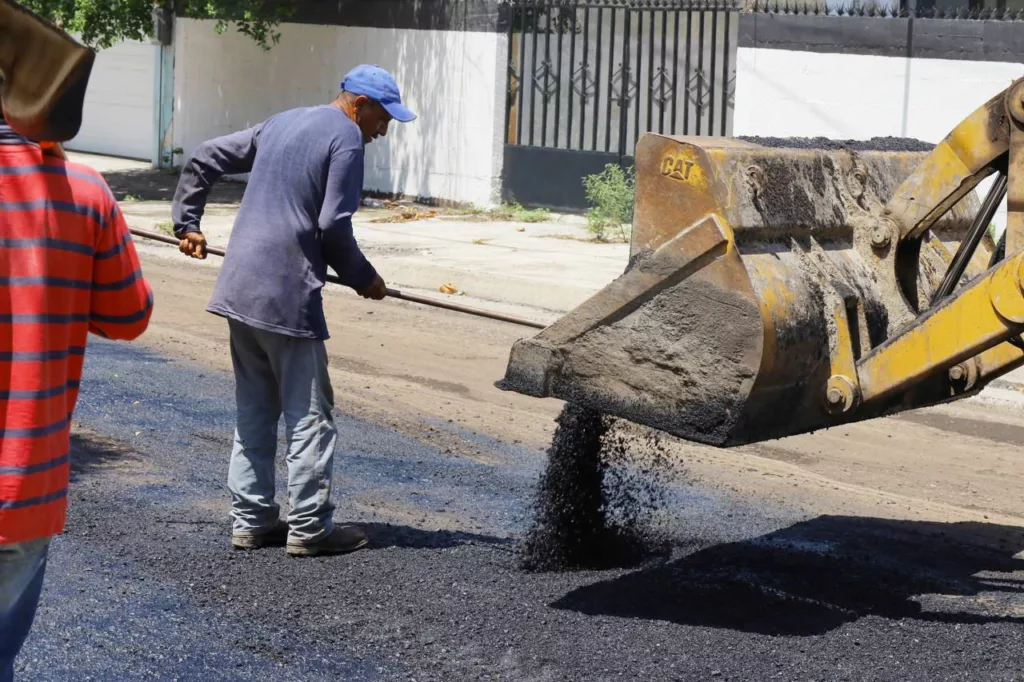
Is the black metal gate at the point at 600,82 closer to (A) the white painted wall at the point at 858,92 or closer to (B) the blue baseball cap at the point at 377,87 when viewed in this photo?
(A) the white painted wall at the point at 858,92

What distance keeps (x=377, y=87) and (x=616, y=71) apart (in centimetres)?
1070

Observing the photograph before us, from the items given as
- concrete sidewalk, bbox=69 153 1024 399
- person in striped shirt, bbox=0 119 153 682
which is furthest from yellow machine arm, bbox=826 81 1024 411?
concrete sidewalk, bbox=69 153 1024 399

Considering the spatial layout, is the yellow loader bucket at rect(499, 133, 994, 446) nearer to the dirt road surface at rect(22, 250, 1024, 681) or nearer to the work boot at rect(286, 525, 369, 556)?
the dirt road surface at rect(22, 250, 1024, 681)

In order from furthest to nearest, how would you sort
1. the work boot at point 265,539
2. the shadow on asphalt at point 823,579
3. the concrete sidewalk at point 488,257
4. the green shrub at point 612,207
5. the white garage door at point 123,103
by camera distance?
the white garage door at point 123,103
the green shrub at point 612,207
the concrete sidewalk at point 488,257
the work boot at point 265,539
the shadow on asphalt at point 823,579

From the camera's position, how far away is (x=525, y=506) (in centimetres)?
573

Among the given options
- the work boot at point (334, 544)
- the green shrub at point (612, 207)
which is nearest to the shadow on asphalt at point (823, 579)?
the work boot at point (334, 544)

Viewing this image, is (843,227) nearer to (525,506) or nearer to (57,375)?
(525,506)

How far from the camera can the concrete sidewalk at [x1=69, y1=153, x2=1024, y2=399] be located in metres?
11.0

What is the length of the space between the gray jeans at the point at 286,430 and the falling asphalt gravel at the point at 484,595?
0.16 meters

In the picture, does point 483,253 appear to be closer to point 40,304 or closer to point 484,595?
point 484,595

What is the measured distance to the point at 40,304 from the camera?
2.73 metres

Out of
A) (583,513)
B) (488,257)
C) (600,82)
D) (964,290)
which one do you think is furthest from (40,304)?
(600,82)

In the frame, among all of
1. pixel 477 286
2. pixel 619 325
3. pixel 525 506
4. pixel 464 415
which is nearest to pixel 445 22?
pixel 477 286

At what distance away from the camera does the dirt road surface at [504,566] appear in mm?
4125
